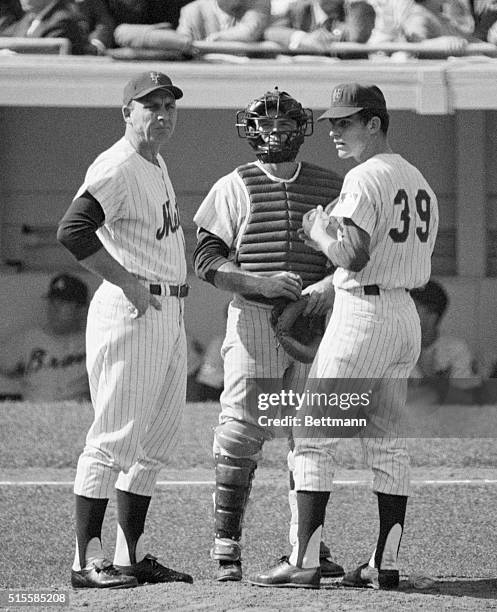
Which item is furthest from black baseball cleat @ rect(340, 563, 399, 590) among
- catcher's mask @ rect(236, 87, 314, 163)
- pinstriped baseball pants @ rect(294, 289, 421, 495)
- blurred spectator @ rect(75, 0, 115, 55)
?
blurred spectator @ rect(75, 0, 115, 55)

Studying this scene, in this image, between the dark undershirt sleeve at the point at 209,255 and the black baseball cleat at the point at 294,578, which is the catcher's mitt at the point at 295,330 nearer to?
the dark undershirt sleeve at the point at 209,255

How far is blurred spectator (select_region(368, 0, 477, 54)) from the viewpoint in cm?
1005

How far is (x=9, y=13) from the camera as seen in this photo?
1030 centimetres

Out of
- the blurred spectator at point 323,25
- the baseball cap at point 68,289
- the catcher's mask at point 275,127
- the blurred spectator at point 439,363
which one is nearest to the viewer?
the catcher's mask at point 275,127

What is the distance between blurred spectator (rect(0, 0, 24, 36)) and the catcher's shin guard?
655cm

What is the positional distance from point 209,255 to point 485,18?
262 inches

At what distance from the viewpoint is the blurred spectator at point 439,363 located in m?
9.58

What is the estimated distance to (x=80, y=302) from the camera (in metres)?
10.5

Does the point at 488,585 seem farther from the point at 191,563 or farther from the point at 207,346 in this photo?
the point at 207,346

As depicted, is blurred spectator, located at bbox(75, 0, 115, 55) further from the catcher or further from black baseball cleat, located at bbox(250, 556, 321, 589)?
black baseball cleat, located at bbox(250, 556, 321, 589)

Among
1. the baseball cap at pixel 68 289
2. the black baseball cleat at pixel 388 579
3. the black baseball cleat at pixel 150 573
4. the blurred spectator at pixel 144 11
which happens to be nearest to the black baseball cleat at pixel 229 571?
the black baseball cleat at pixel 150 573

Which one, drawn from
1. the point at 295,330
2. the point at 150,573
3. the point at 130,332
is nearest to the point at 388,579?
the point at 150,573

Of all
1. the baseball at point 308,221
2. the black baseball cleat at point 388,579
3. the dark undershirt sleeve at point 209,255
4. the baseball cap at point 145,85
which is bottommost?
the black baseball cleat at point 388,579

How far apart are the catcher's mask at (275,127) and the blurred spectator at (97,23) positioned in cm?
560
